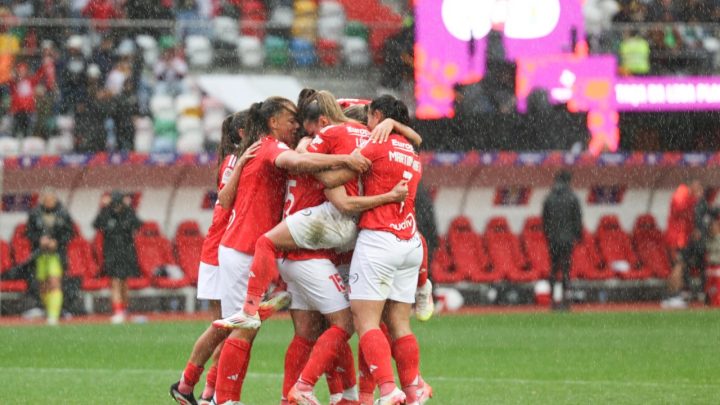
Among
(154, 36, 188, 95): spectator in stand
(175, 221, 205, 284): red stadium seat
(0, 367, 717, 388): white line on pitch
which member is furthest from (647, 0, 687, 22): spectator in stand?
(0, 367, 717, 388): white line on pitch

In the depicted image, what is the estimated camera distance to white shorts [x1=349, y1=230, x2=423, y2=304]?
963 centimetres

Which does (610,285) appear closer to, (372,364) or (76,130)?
(76,130)

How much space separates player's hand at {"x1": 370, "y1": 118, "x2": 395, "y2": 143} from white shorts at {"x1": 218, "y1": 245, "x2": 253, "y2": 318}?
1.23 m

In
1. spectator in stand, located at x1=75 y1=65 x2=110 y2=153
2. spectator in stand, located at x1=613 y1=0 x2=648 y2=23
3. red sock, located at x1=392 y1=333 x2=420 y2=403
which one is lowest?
red sock, located at x1=392 y1=333 x2=420 y2=403

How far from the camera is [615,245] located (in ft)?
81.3

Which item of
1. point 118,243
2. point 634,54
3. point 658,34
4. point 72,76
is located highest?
point 658,34

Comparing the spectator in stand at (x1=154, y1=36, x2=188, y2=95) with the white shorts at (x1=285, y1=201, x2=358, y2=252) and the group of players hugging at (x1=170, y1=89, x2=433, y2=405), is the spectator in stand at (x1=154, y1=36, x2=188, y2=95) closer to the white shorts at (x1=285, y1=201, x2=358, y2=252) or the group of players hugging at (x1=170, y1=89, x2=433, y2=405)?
the group of players hugging at (x1=170, y1=89, x2=433, y2=405)

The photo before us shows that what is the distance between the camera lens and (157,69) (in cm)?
2381

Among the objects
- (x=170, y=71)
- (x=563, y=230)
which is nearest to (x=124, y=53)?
(x=170, y=71)

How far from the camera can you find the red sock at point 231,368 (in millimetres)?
9938

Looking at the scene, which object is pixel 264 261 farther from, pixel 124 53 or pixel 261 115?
pixel 124 53

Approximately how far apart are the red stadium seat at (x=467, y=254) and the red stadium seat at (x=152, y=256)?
433 cm

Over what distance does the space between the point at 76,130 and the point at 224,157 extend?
40.7ft

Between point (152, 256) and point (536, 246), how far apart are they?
6.21 metres
